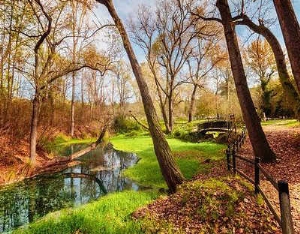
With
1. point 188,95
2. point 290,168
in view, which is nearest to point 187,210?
point 290,168

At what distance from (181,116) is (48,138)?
58.5 meters

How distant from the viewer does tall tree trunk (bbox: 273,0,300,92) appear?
719 centimetres

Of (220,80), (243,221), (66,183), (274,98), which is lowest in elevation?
(66,183)

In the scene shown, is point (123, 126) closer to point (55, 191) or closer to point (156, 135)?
point (55, 191)

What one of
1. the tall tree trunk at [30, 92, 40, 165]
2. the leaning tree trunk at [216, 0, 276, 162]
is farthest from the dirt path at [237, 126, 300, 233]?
the tall tree trunk at [30, 92, 40, 165]

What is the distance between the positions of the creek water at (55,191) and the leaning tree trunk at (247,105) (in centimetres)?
546

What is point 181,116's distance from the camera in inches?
2908

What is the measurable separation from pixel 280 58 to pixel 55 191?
485 inches

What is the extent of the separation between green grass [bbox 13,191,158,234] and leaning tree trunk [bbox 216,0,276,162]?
5004mm

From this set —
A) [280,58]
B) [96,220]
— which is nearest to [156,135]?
[96,220]

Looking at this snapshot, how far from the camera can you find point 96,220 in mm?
7043

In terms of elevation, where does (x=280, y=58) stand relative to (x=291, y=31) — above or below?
above

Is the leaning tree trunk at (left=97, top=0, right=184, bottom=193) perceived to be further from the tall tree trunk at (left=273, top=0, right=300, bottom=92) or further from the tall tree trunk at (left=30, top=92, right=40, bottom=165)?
the tall tree trunk at (left=30, top=92, right=40, bottom=165)

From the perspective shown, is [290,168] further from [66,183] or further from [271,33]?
[66,183]
